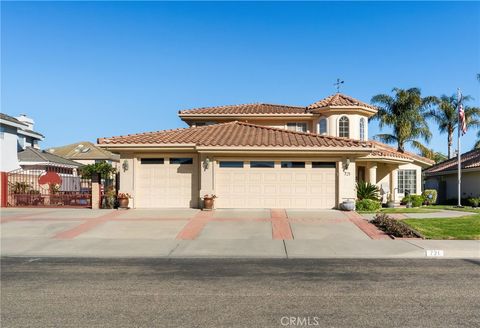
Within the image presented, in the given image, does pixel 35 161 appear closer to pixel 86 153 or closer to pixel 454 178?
pixel 86 153

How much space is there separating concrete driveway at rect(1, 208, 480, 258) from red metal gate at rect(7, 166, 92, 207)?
2.08 metres

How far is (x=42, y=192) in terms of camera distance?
22.5 meters

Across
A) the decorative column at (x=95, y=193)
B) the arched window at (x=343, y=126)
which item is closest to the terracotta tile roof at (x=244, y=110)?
the arched window at (x=343, y=126)

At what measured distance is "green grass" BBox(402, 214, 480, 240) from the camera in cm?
1324

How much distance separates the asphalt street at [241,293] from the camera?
579 centimetres

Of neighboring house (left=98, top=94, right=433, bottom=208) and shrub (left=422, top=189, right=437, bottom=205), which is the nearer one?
neighboring house (left=98, top=94, right=433, bottom=208)

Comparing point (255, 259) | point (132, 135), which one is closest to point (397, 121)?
point (132, 135)

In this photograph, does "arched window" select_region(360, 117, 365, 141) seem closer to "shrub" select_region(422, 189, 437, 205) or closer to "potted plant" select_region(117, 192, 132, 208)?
"shrub" select_region(422, 189, 437, 205)

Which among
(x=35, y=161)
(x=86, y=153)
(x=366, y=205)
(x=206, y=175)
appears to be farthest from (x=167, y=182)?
(x=86, y=153)

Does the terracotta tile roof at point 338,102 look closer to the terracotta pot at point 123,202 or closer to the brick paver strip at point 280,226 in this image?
the brick paver strip at point 280,226

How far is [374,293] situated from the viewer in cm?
709

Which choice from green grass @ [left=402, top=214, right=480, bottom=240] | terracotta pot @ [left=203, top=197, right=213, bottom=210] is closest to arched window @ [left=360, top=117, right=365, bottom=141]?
green grass @ [left=402, top=214, right=480, bottom=240]

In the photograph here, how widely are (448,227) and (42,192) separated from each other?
20.2 metres

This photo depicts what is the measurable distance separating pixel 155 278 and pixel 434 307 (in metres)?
5.17
